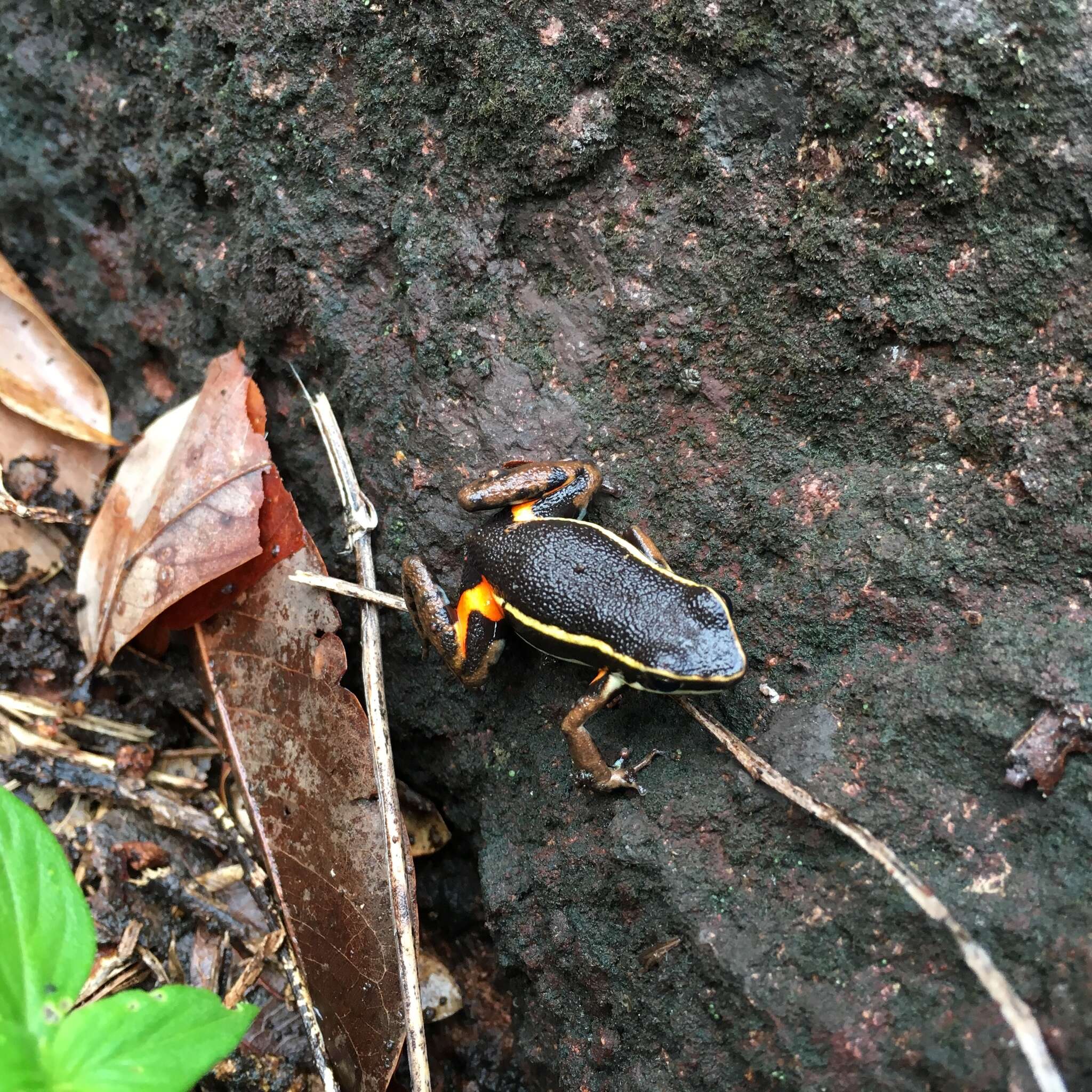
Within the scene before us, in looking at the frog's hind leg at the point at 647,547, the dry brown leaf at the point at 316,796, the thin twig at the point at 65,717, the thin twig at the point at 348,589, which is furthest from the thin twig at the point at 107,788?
the frog's hind leg at the point at 647,547

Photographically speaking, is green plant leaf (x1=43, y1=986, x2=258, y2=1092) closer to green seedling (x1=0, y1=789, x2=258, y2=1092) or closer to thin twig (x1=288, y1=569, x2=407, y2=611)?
green seedling (x1=0, y1=789, x2=258, y2=1092)

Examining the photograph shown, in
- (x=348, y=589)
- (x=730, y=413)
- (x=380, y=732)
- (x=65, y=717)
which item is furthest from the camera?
(x=65, y=717)

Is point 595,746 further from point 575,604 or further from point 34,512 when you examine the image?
point 34,512

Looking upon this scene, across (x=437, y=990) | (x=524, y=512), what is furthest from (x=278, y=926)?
(x=524, y=512)

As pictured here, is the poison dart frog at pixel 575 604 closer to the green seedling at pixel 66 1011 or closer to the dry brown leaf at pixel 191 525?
the dry brown leaf at pixel 191 525

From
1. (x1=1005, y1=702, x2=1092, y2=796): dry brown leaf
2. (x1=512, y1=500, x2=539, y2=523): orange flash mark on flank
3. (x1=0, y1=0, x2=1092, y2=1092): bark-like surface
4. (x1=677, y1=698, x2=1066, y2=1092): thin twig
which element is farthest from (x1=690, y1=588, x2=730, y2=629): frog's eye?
(x1=1005, y1=702, x2=1092, y2=796): dry brown leaf
